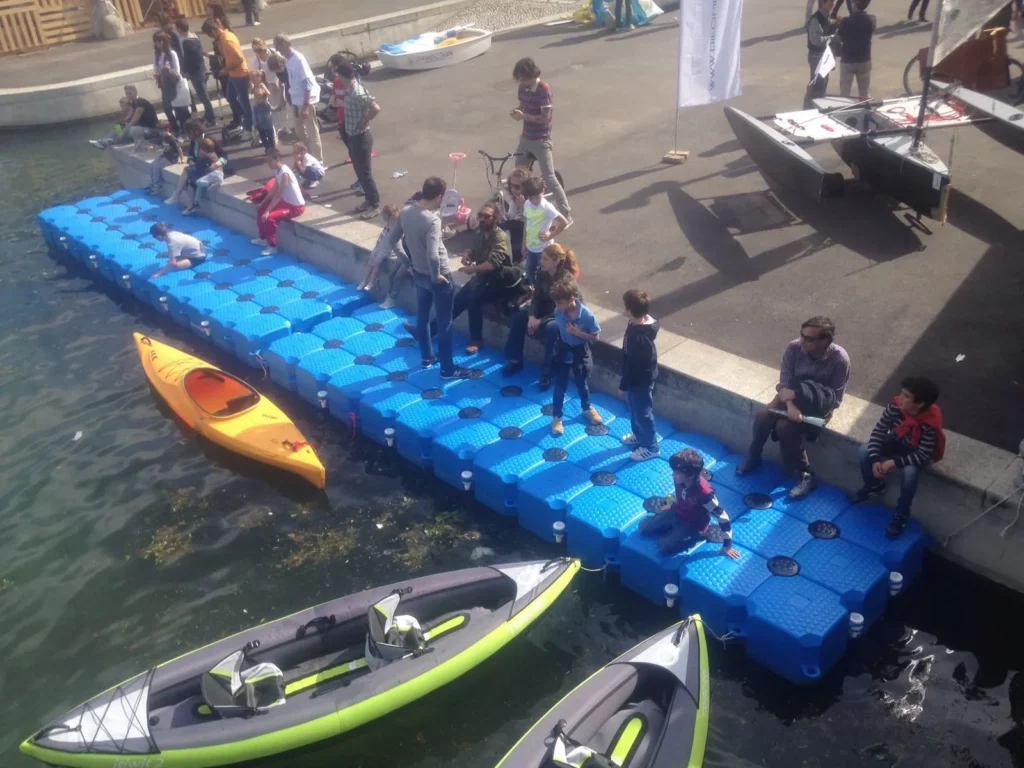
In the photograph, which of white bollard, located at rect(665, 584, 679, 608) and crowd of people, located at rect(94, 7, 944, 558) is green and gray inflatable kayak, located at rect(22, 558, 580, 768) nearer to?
white bollard, located at rect(665, 584, 679, 608)

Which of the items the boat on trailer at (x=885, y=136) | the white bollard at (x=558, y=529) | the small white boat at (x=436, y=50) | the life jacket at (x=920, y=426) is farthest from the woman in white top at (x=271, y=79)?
the life jacket at (x=920, y=426)

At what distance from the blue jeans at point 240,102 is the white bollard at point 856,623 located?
1281 centimetres

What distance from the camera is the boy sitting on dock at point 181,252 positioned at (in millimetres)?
12250

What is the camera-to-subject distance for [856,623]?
604cm

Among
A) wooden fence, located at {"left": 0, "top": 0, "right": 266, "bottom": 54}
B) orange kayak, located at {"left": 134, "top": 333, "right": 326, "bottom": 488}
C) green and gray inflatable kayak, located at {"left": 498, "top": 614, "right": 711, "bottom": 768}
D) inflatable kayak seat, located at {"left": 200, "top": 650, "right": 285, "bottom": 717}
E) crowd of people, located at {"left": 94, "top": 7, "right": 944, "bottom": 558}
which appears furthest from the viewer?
wooden fence, located at {"left": 0, "top": 0, "right": 266, "bottom": 54}

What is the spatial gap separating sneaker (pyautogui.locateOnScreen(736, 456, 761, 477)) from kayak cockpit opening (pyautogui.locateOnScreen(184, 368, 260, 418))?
16.6 feet

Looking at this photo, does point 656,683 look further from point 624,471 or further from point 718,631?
point 624,471

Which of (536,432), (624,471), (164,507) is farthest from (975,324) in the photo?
(164,507)

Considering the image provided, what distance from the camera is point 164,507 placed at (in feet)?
27.8

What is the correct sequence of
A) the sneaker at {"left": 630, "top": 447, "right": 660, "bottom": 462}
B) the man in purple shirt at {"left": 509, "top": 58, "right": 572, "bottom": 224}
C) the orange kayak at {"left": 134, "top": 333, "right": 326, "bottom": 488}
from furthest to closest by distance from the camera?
the man in purple shirt at {"left": 509, "top": 58, "right": 572, "bottom": 224} → the orange kayak at {"left": 134, "top": 333, "right": 326, "bottom": 488} → the sneaker at {"left": 630, "top": 447, "right": 660, "bottom": 462}

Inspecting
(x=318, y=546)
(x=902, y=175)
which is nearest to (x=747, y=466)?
(x=318, y=546)

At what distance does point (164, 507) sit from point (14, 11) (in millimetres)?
→ 21891

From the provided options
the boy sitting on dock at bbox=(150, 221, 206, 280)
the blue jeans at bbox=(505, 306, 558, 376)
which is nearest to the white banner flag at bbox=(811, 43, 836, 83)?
the blue jeans at bbox=(505, 306, 558, 376)

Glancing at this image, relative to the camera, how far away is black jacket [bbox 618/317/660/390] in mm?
7160
